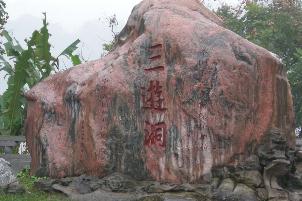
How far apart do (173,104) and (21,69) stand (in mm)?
5114

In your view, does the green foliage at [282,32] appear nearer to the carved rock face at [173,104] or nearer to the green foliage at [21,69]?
the green foliage at [21,69]

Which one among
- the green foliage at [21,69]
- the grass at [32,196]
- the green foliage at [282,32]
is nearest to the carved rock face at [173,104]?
the grass at [32,196]

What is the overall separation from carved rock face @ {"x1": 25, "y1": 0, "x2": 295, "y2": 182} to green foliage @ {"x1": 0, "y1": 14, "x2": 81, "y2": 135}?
12.0ft

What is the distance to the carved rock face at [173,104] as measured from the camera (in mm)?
6621

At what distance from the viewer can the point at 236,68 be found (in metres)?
6.63

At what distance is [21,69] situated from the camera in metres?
11.0

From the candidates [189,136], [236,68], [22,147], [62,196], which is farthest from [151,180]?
[22,147]

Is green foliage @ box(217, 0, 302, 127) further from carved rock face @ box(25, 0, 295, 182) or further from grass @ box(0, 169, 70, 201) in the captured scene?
grass @ box(0, 169, 70, 201)

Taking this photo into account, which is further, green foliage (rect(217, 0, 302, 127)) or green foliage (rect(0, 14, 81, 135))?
green foliage (rect(217, 0, 302, 127))

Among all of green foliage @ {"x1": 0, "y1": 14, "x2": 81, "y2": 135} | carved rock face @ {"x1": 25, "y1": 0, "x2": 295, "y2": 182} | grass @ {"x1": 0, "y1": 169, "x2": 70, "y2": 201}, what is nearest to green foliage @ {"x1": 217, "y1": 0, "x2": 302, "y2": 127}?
green foliage @ {"x1": 0, "y1": 14, "x2": 81, "y2": 135}

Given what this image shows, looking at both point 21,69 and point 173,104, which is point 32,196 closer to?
point 173,104

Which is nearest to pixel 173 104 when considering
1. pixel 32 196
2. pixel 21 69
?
pixel 32 196

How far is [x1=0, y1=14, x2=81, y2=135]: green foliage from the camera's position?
1117cm

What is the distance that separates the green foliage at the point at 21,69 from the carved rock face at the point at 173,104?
366 cm
